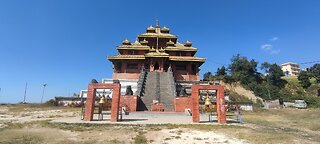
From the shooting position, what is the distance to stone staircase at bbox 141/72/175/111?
23.3 meters

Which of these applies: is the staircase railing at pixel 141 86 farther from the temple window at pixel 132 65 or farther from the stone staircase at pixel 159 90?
the temple window at pixel 132 65

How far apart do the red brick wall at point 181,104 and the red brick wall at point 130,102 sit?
3.97 m

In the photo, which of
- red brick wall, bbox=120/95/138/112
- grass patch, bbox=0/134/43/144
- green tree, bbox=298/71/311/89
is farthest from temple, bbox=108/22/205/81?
green tree, bbox=298/71/311/89

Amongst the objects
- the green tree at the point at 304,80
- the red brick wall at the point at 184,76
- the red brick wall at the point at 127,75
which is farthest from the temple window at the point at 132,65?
the green tree at the point at 304,80

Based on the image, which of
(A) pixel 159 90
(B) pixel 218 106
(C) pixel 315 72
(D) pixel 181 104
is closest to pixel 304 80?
(C) pixel 315 72

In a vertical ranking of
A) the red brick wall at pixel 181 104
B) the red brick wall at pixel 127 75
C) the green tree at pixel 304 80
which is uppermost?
the green tree at pixel 304 80

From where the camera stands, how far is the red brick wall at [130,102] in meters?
21.6

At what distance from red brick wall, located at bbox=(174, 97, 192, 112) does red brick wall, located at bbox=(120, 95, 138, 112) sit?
3969mm

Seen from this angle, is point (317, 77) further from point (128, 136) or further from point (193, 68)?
point (128, 136)

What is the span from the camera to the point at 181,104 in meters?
22.1

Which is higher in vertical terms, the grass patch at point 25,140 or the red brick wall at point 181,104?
the red brick wall at point 181,104

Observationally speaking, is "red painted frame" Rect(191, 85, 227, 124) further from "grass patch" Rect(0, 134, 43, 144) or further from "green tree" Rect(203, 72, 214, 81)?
"green tree" Rect(203, 72, 214, 81)

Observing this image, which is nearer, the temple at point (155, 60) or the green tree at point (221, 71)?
the temple at point (155, 60)

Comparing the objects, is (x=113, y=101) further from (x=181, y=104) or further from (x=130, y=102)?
(x=181, y=104)
